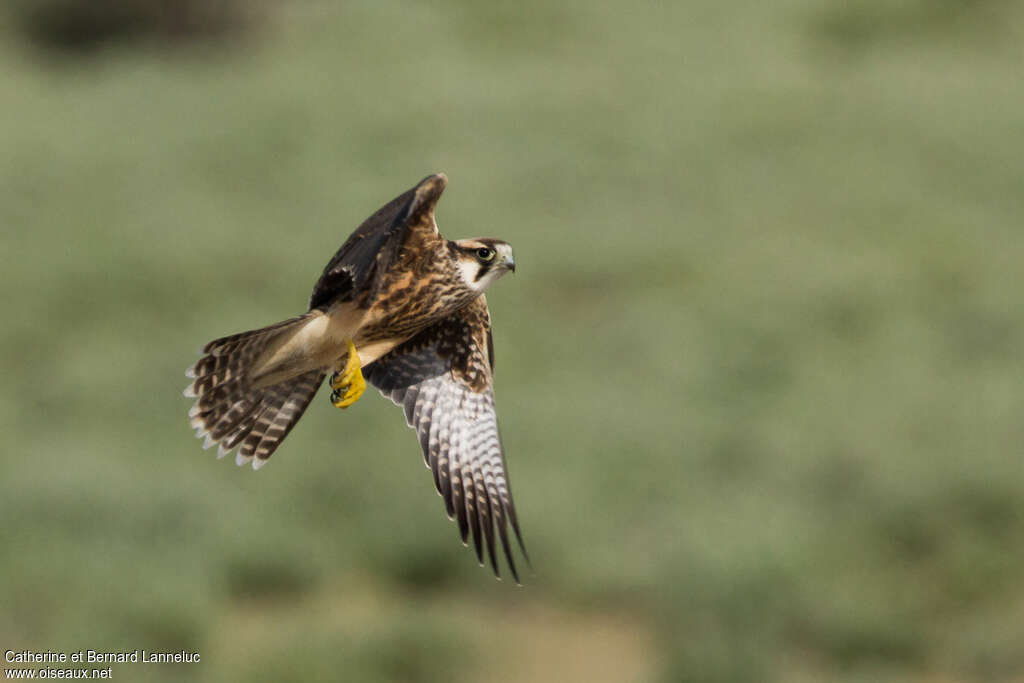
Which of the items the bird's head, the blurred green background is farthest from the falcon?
the blurred green background

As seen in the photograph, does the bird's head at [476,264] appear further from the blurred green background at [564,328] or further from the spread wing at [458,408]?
the blurred green background at [564,328]

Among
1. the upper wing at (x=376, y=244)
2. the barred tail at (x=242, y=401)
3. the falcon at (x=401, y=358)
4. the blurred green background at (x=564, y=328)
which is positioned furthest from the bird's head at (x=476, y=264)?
the blurred green background at (x=564, y=328)

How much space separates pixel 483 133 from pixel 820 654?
379 inches

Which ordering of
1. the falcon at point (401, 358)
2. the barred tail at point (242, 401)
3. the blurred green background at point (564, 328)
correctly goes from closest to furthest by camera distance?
1. the falcon at point (401, 358)
2. the barred tail at point (242, 401)
3. the blurred green background at point (564, 328)

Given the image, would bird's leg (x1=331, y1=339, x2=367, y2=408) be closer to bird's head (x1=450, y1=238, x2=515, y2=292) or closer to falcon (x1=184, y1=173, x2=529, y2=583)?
falcon (x1=184, y1=173, x2=529, y2=583)

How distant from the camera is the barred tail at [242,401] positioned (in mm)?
5785

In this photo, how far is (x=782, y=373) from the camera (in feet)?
55.8

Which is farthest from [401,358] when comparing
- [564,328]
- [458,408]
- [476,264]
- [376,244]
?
[564,328]

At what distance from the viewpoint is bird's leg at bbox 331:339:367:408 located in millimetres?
5668

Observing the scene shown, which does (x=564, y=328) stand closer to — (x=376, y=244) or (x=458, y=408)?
(x=458, y=408)

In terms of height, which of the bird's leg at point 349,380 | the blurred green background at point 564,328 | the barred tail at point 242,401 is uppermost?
the blurred green background at point 564,328

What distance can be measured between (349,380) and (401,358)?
21.7 inches

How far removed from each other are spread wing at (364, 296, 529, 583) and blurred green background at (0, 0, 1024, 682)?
6.40 m

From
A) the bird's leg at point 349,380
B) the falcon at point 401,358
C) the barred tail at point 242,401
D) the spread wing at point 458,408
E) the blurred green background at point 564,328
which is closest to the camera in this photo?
the falcon at point 401,358
